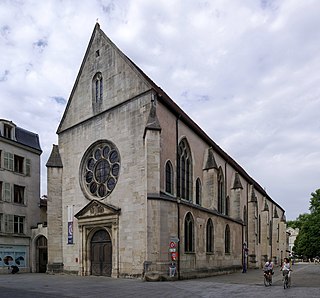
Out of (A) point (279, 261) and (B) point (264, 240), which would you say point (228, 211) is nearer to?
(B) point (264, 240)

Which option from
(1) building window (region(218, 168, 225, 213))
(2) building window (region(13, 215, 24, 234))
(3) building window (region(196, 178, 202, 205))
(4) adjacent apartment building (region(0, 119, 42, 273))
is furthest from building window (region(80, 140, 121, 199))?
(1) building window (region(218, 168, 225, 213))

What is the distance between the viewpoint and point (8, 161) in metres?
35.6

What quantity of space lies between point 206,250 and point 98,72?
569 inches

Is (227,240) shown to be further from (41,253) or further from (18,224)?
(18,224)

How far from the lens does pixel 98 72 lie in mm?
28938

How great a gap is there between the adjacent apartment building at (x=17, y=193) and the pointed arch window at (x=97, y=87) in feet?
36.2

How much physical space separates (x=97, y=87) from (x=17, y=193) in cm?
1387

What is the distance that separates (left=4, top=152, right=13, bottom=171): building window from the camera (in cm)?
3541

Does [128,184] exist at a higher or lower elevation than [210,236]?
higher

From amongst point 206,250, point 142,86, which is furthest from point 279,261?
point 142,86

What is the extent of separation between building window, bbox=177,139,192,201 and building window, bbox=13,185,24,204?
1631 centimetres

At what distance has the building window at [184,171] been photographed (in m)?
27.7

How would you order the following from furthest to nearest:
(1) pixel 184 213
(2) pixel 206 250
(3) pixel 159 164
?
(2) pixel 206 250 → (1) pixel 184 213 → (3) pixel 159 164

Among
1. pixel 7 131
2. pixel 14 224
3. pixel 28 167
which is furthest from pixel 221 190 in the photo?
pixel 7 131
